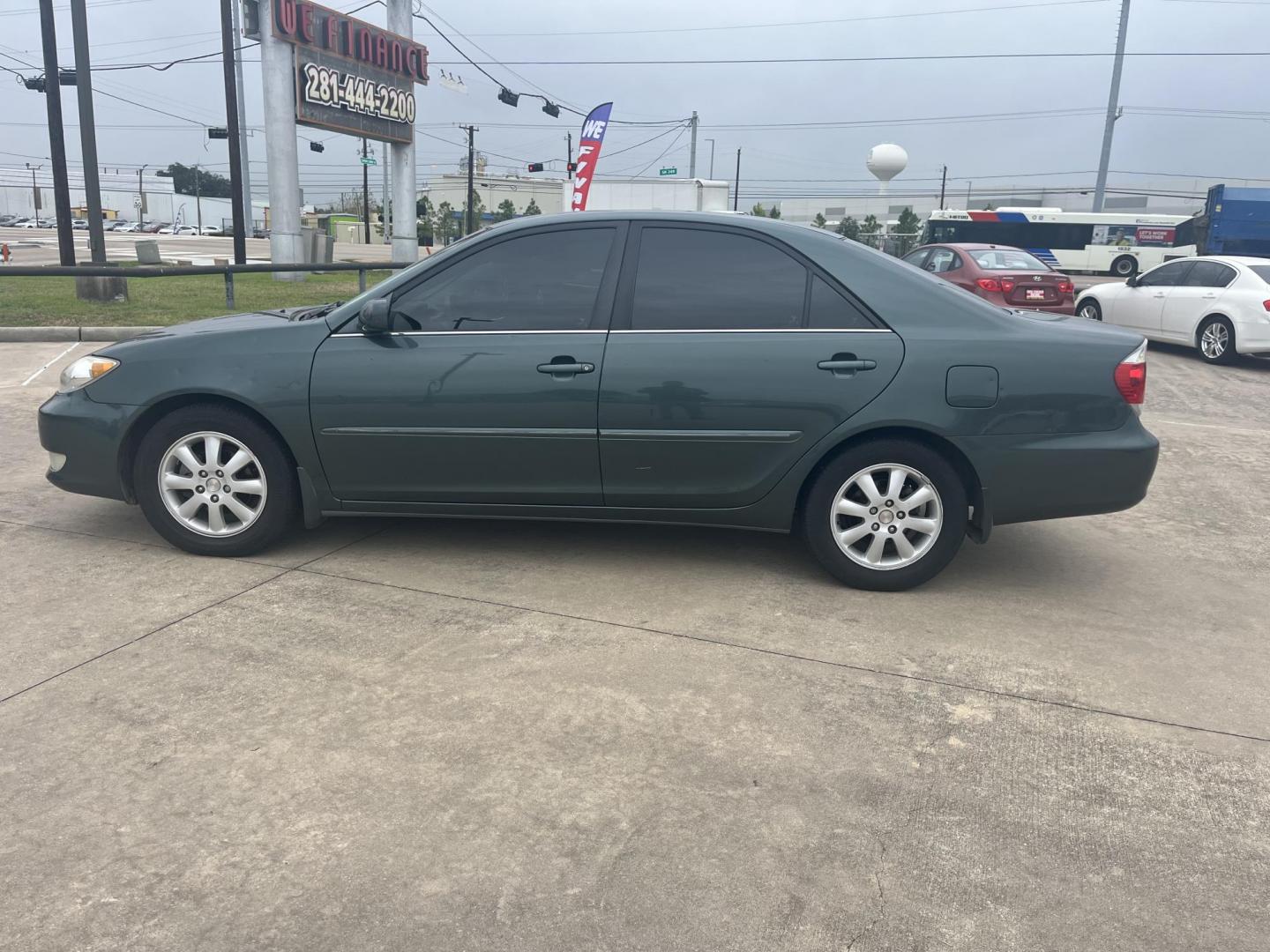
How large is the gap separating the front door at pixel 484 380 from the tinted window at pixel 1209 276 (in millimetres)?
11585

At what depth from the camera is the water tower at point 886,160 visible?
73375 millimetres

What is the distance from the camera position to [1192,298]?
43.0 ft

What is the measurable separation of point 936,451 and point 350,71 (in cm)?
2301

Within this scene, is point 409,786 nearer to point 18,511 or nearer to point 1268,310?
point 18,511

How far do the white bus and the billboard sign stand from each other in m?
24.1

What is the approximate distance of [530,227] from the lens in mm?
4535

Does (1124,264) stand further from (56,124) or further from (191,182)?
(191,182)

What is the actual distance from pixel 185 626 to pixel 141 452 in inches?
43.9

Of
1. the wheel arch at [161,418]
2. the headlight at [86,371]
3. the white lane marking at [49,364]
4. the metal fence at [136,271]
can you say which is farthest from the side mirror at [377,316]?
the metal fence at [136,271]

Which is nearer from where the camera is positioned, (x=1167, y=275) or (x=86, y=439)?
(x=86, y=439)

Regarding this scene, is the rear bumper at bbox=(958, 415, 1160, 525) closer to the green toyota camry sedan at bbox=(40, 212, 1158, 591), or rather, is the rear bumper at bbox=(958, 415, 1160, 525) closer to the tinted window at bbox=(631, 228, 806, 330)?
the green toyota camry sedan at bbox=(40, 212, 1158, 591)

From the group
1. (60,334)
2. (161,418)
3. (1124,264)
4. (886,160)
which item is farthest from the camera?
(886,160)

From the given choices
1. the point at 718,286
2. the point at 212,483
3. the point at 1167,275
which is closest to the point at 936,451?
the point at 718,286

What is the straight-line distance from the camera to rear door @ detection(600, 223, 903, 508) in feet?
13.9
